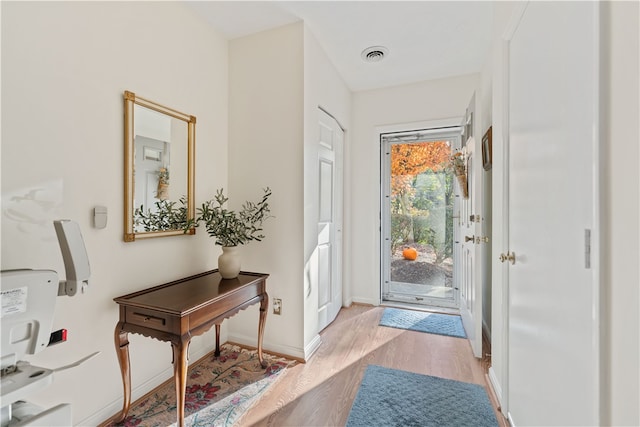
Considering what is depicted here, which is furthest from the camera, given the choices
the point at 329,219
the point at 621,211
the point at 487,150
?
the point at 329,219

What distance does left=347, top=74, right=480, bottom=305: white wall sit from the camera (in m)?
3.38

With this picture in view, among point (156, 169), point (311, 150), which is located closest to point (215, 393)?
point (156, 169)

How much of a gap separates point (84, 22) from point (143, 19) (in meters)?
0.40

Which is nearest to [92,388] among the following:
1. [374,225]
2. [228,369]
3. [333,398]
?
[228,369]

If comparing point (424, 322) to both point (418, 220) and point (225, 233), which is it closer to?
point (418, 220)

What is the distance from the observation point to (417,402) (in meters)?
1.79

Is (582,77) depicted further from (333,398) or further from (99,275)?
(99,275)

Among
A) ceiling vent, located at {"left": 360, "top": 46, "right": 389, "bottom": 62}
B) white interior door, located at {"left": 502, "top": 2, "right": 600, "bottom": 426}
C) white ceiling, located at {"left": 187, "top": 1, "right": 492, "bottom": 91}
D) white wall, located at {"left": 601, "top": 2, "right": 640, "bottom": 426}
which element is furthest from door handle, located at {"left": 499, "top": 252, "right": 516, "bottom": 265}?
ceiling vent, located at {"left": 360, "top": 46, "right": 389, "bottom": 62}

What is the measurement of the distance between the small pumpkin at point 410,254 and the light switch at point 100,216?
122 inches

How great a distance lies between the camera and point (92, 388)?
1.54m

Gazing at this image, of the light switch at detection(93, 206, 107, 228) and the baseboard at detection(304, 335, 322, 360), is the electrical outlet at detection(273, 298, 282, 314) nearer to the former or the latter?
the baseboard at detection(304, 335, 322, 360)

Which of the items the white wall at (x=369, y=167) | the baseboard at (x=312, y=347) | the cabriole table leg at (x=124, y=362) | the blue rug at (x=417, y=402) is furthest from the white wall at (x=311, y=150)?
the cabriole table leg at (x=124, y=362)

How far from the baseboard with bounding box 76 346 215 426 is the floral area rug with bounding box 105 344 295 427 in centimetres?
3

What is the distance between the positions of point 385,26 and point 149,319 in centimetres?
266
